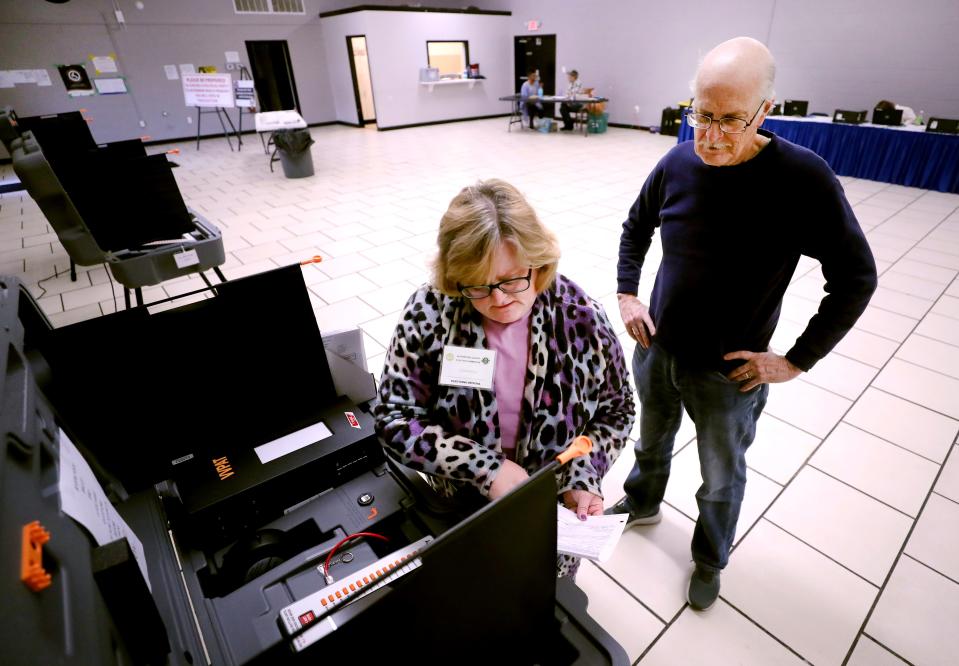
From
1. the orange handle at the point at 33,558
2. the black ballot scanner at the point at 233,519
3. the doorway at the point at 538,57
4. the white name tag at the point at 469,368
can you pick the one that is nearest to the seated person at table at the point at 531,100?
the doorway at the point at 538,57

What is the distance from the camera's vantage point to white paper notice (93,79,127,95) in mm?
9344

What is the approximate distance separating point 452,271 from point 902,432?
8.58 ft

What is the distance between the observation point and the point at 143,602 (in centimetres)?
49

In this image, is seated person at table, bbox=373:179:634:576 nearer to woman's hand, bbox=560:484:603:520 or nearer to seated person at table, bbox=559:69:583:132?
woman's hand, bbox=560:484:603:520

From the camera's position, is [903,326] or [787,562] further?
[903,326]

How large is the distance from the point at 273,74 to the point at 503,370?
508 inches

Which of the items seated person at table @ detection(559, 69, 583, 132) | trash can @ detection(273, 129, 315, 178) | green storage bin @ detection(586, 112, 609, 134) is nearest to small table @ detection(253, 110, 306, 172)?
trash can @ detection(273, 129, 315, 178)

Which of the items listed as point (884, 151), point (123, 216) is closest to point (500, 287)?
point (123, 216)

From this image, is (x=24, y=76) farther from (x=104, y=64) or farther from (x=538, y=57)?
(x=538, y=57)

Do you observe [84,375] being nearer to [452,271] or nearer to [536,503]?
[452,271]

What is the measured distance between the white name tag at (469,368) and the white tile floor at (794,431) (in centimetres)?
109

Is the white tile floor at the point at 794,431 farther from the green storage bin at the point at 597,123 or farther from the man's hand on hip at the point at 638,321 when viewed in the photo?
the green storage bin at the point at 597,123

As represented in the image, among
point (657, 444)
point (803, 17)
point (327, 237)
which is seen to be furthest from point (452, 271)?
point (803, 17)

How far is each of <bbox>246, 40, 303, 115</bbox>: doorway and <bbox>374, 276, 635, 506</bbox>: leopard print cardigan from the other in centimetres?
1235
